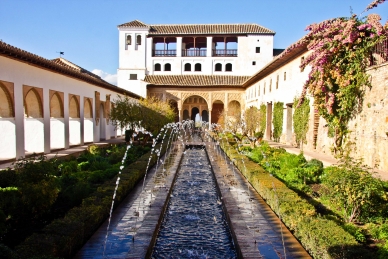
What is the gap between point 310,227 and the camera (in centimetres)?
451

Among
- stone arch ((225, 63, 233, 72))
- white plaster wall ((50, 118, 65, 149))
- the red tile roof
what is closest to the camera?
white plaster wall ((50, 118, 65, 149))

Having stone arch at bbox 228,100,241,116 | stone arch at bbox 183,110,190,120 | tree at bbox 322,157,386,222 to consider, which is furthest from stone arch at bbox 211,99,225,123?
tree at bbox 322,157,386,222

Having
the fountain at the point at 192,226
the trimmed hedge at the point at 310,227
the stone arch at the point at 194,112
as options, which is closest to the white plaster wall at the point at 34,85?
the fountain at the point at 192,226

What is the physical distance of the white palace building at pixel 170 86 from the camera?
35.8 feet

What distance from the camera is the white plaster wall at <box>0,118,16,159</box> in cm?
1127

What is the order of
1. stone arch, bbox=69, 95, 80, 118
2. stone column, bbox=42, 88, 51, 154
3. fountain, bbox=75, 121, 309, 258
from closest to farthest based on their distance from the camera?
fountain, bbox=75, 121, 309, 258, stone column, bbox=42, 88, 51, 154, stone arch, bbox=69, 95, 80, 118

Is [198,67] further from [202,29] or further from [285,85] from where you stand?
[285,85]

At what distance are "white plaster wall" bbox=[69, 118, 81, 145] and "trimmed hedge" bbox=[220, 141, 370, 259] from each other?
12817 millimetres

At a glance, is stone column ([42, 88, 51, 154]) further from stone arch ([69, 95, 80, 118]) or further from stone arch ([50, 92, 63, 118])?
stone arch ([69, 95, 80, 118])

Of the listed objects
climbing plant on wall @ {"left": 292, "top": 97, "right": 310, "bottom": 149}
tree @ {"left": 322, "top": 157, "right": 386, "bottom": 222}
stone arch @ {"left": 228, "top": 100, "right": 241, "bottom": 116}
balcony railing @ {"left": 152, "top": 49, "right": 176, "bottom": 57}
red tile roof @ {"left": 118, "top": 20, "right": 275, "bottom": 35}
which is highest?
red tile roof @ {"left": 118, "top": 20, "right": 275, "bottom": 35}

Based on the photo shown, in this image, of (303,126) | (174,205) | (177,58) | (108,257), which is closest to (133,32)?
(177,58)

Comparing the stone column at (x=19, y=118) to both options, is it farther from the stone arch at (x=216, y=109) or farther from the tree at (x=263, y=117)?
the stone arch at (x=216, y=109)

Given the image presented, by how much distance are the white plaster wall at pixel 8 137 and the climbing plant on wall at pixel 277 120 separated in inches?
582

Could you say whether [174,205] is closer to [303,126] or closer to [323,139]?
[323,139]
